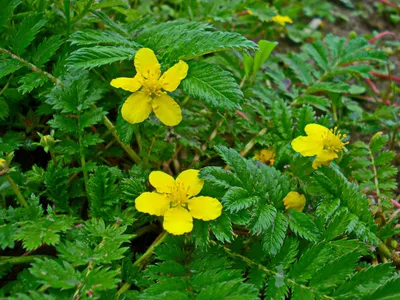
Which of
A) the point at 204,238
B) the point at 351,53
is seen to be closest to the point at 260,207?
the point at 204,238

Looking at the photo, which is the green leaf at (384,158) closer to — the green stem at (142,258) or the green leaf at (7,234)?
the green stem at (142,258)

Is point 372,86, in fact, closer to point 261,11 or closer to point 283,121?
point 261,11

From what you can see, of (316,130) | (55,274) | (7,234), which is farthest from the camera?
(316,130)

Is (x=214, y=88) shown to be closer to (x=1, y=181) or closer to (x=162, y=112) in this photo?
(x=162, y=112)

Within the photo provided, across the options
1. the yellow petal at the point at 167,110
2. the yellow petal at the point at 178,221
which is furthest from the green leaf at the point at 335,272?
the yellow petal at the point at 167,110

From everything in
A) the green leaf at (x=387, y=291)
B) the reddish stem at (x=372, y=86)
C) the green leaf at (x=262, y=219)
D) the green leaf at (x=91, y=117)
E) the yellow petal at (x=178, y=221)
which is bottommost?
the reddish stem at (x=372, y=86)

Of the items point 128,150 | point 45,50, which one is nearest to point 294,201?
point 128,150
